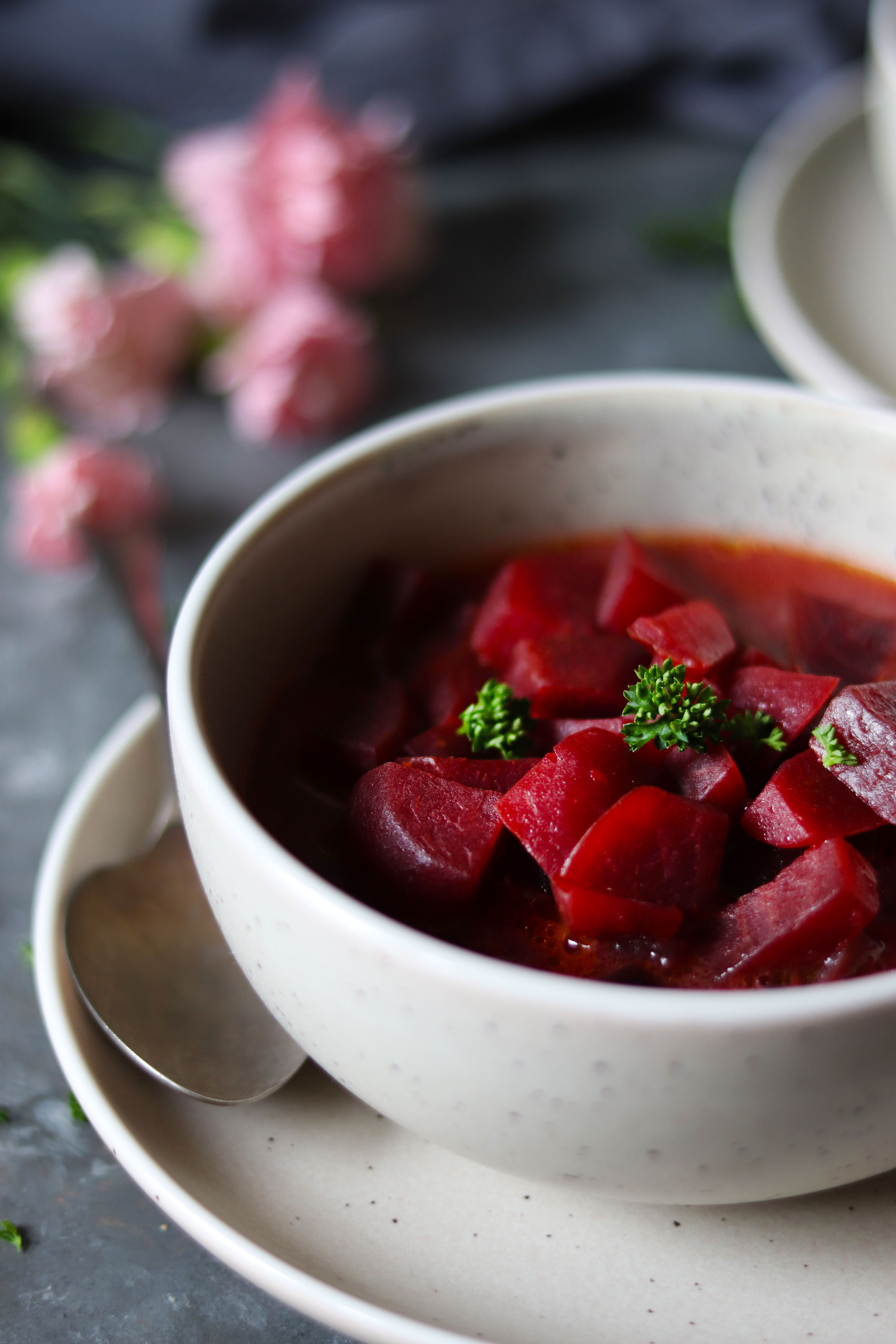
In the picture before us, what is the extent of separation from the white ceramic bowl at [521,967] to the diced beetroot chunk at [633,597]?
0.78 ft

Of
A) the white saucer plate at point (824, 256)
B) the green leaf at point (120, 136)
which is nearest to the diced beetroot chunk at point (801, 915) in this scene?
the white saucer plate at point (824, 256)

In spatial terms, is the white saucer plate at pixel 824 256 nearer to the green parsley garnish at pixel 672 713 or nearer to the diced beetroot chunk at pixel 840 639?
the diced beetroot chunk at pixel 840 639

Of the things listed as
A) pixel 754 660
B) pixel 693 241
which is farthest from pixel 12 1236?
pixel 693 241

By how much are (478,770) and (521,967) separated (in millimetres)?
385

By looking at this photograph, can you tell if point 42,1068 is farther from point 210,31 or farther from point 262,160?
point 210,31

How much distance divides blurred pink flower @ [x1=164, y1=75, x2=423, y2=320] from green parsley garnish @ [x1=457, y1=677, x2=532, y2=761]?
7.11 ft

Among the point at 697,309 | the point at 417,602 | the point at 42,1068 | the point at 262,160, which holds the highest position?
the point at 262,160

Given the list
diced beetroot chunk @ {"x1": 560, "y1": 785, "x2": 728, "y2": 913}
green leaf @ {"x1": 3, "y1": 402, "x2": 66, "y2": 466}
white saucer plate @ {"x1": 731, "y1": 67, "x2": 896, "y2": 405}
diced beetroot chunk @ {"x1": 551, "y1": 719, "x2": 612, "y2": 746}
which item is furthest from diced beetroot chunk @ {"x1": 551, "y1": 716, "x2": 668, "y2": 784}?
green leaf @ {"x1": 3, "y1": 402, "x2": 66, "y2": 466}

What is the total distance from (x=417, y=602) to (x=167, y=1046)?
724mm

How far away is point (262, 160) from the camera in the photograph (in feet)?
11.5

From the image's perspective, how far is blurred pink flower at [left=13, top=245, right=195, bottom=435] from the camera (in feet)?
10.8

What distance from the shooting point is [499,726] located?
166 cm

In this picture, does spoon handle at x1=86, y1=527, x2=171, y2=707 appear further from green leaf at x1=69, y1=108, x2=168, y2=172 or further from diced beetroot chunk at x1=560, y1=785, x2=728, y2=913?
green leaf at x1=69, y1=108, x2=168, y2=172

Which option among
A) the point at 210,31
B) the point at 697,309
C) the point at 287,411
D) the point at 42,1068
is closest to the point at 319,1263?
the point at 42,1068
